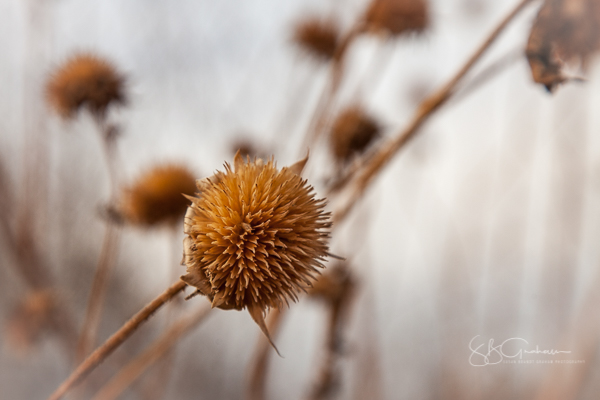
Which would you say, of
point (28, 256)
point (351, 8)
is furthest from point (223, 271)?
point (351, 8)

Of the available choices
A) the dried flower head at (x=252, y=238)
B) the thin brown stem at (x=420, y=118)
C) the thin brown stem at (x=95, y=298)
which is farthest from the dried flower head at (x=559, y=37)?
the thin brown stem at (x=95, y=298)

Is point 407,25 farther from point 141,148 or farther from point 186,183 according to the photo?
point 141,148

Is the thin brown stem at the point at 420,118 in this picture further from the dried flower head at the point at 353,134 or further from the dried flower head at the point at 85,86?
the dried flower head at the point at 85,86

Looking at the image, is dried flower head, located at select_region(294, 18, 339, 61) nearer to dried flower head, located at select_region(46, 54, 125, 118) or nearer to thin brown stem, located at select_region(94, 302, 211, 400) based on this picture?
dried flower head, located at select_region(46, 54, 125, 118)

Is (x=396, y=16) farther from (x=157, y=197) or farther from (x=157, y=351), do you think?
(x=157, y=351)

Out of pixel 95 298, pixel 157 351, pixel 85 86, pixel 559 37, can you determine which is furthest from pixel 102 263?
pixel 559 37
